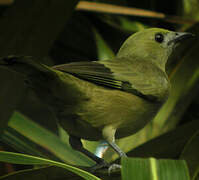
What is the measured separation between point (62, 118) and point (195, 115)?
235 centimetres

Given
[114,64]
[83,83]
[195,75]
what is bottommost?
[83,83]

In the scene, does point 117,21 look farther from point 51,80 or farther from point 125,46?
point 51,80

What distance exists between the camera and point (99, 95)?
6.37 feet

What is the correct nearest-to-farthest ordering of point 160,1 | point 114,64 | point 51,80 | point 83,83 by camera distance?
point 51,80 → point 83,83 → point 114,64 → point 160,1

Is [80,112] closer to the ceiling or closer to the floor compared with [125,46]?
closer to the floor

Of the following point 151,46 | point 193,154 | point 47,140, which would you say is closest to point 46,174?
point 193,154

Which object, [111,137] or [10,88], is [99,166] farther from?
[10,88]

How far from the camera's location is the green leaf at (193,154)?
82.5 inches

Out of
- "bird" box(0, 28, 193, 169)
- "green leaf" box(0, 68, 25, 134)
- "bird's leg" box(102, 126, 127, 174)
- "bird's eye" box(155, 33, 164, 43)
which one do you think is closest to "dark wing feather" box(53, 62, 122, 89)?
"bird" box(0, 28, 193, 169)

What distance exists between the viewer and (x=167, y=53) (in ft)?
8.25

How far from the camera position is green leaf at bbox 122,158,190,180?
1363 millimetres

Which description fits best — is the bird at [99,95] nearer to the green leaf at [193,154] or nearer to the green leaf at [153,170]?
the green leaf at [193,154]

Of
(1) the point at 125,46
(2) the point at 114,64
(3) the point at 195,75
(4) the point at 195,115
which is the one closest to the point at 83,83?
(2) the point at 114,64

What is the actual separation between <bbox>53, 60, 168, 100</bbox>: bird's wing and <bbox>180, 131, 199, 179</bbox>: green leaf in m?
0.30
